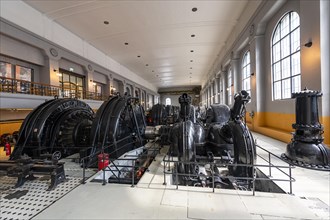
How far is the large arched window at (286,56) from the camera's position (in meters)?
5.18

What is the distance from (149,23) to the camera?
850 centimetres

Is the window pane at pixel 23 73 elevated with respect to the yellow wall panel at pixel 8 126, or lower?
elevated

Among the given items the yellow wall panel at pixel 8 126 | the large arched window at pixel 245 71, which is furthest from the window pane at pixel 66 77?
Result: the large arched window at pixel 245 71

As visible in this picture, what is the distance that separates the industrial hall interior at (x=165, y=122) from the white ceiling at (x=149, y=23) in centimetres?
8

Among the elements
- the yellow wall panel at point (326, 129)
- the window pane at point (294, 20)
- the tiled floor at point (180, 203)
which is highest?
the window pane at point (294, 20)

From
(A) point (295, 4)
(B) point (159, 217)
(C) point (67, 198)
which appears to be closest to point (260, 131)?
(A) point (295, 4)

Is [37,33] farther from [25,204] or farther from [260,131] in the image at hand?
[260,131]

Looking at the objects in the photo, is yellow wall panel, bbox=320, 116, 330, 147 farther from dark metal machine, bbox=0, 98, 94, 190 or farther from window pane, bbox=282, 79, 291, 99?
dark metal machine, bbox=0, 98, 94, 190

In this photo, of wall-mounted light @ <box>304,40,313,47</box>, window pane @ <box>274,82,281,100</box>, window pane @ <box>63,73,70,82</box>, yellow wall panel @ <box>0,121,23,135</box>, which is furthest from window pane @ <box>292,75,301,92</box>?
window pane @ <box>63,73,70,82</box>

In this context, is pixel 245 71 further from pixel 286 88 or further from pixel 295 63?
pixel 295 63

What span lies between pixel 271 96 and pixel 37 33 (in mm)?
11135

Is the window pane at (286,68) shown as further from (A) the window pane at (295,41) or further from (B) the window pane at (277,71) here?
(A) the window pane at (295,41)

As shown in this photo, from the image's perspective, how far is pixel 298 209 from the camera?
1.53 meters

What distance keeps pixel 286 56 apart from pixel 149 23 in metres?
6.62
